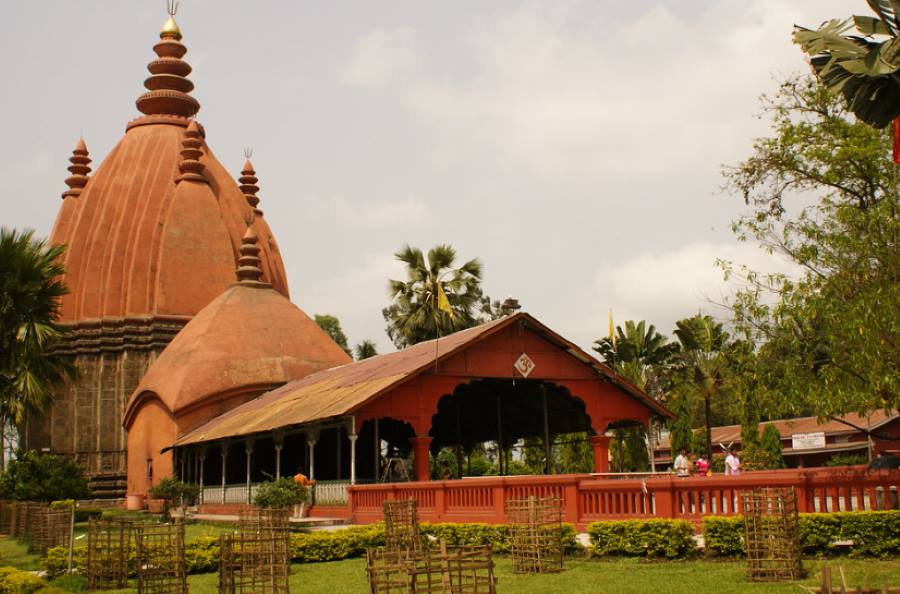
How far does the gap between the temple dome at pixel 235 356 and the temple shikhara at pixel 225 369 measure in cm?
7

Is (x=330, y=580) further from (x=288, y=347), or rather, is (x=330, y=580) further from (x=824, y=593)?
(x=288, y=347)

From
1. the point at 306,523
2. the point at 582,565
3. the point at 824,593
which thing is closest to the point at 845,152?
the point at 582,565

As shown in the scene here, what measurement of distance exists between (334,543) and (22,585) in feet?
18.4

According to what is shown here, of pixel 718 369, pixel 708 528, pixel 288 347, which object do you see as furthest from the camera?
pixel 718 369

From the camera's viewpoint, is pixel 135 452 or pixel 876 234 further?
pixel 135 452

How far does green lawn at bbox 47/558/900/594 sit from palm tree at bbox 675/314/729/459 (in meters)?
26.7

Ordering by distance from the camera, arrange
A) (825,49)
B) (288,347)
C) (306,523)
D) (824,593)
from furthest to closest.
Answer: (288,347), (306,523), (825,49), (824,593)

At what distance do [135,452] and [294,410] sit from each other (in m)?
15.1

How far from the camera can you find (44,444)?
44594mm

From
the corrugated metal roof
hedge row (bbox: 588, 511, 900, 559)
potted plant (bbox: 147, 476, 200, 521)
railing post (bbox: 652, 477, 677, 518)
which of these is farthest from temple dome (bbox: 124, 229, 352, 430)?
hedge row (bbox: 588, 511, 900, 559)

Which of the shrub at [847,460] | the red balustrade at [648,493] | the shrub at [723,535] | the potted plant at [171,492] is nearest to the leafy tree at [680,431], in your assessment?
the shrub at [847,460]

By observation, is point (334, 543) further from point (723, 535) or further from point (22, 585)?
point (723, 535)

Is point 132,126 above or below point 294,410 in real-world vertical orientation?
above

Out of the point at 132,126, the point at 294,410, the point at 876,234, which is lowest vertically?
the point at 294,410
